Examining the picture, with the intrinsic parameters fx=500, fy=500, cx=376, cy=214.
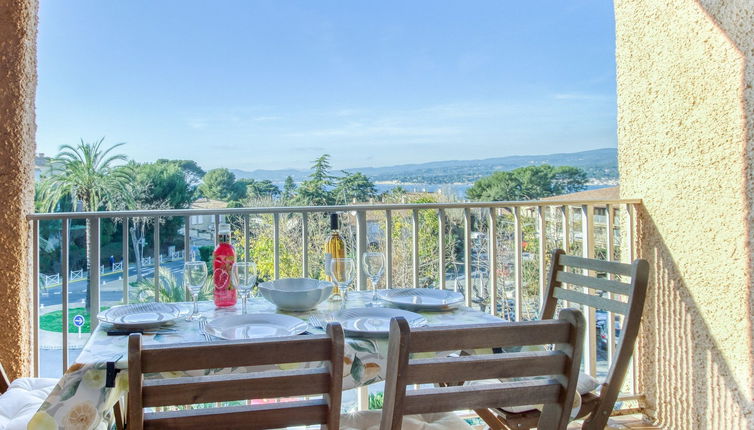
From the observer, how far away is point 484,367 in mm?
818

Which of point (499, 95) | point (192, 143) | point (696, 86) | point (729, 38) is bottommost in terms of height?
point (696, 86)

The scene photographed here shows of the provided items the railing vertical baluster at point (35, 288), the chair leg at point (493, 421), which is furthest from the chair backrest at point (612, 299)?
the railing vertical baluster at point (35, 288)

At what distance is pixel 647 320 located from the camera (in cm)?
249

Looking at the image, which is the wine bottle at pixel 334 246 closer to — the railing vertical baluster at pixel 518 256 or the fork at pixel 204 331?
the fork at pixel 204 331

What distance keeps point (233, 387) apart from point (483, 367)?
0.39 m

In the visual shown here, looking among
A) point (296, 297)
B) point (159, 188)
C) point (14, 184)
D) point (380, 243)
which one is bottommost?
point (296, 297)

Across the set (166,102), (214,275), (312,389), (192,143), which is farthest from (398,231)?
(166,102)

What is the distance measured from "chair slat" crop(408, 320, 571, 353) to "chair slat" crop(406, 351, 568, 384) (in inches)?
1.5

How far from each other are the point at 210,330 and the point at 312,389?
0.43 m

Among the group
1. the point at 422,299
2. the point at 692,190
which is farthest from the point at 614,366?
the point at 692,190

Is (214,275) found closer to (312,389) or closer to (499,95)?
(312,389)

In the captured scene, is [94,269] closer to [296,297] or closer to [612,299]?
[296,297]

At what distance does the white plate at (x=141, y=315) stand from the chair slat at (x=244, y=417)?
17.5 inches

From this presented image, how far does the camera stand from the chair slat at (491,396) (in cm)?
84
